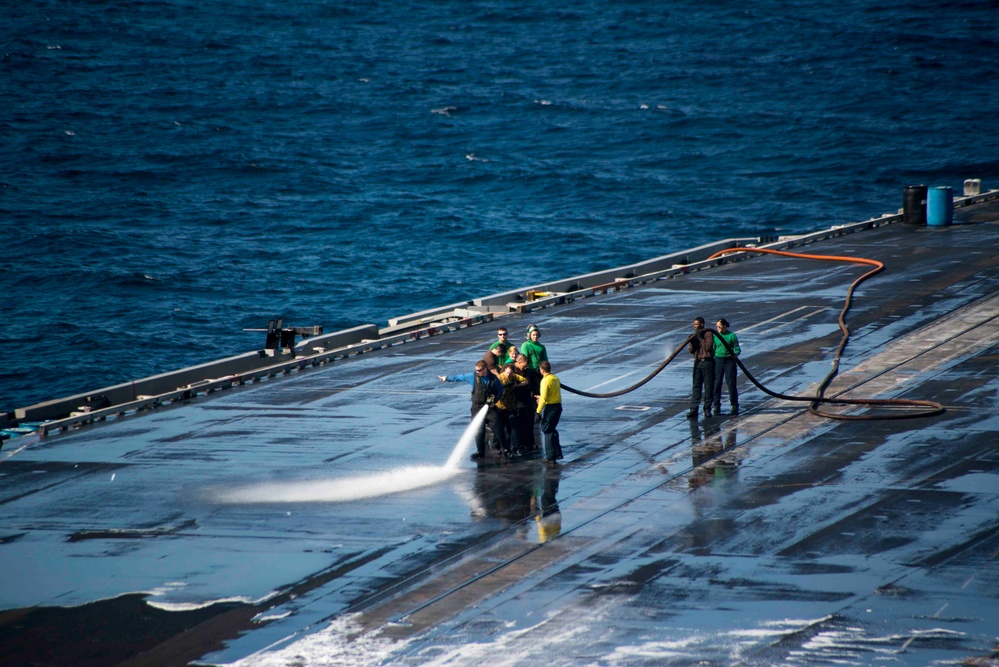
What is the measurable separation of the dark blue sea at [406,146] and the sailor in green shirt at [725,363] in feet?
100

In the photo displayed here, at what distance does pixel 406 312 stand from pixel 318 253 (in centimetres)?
1588

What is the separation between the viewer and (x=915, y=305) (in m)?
36.7

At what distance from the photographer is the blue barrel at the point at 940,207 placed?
165 feet

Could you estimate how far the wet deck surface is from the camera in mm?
16047

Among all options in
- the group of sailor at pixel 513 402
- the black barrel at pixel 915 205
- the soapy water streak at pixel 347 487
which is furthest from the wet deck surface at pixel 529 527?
the black barrel at pixel 915 205

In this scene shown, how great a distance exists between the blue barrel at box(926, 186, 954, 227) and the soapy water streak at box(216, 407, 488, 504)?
3177 cm

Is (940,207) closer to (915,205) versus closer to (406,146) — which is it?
(915,205)

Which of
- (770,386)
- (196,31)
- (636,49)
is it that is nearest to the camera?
(770,386)

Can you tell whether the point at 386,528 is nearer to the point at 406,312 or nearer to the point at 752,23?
the point at 406,312

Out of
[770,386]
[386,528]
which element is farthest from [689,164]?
[386,528]

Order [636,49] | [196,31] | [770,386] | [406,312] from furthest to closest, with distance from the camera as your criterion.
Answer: [196,31], [636,49], [406,312], [770,386]

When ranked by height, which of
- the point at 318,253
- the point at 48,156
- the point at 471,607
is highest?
the point at 48,156

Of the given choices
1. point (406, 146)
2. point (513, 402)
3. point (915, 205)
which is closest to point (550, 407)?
point (513, 402)

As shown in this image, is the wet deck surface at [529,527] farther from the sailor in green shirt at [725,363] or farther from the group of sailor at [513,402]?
the sailor in green shirt at [725,363]
